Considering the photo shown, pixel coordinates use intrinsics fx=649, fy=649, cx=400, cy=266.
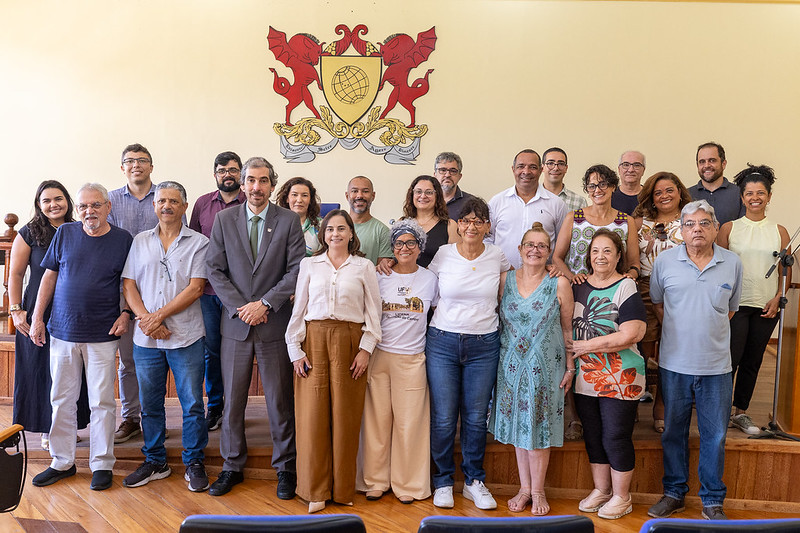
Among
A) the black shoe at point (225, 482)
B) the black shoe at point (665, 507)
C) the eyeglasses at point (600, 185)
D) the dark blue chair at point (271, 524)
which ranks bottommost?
the black shoe at point (225, 482)

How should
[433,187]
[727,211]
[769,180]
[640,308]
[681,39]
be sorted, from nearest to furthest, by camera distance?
[640,308] < [433,187] < [769,180] < [727,211] < [681,39]

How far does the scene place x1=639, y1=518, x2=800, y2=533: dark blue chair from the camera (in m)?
1.47

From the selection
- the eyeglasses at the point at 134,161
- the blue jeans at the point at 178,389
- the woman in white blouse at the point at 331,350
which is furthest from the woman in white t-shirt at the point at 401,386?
the eyeglasses at the point at 134,161

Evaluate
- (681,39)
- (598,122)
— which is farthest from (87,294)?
(681,39)

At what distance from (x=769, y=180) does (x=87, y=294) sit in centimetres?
375

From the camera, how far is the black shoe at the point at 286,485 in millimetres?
3209

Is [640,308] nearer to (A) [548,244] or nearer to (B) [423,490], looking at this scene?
(A) [548,244]

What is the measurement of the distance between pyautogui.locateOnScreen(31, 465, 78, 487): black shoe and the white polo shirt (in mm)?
2598

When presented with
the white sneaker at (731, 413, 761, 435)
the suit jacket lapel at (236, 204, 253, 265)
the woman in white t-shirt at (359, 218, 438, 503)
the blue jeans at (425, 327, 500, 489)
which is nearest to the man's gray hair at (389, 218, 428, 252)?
the woman in white t-shirt at (359, 218, 438, 503)

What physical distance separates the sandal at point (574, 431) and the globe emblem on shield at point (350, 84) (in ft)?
12.7

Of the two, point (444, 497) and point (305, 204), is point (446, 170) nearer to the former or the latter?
point (305, 204)

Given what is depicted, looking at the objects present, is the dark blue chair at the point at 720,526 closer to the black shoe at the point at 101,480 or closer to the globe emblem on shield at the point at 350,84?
the black shoe at the point at 101,480

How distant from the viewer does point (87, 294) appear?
10.6ft

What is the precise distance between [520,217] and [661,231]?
29.4 inches
